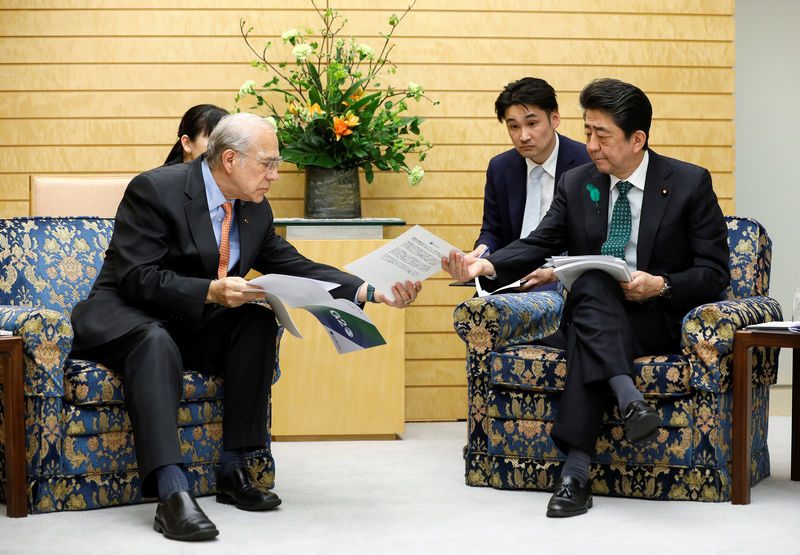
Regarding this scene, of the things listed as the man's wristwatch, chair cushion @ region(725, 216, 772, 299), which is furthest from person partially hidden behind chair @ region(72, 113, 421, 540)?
chair cushion @ region(725, 216, 772, 299)

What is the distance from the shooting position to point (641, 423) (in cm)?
273

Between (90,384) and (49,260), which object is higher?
(49,260)

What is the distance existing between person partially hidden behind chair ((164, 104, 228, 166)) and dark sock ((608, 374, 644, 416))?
1931 mm

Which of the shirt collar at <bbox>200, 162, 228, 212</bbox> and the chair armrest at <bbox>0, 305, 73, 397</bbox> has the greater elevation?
the shirt collar at <bbox>200, 162, 228, 212</bbox>

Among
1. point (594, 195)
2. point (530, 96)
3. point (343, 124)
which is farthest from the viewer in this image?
point (343, 124)

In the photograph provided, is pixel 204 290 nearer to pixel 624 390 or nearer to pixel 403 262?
pixel 403 262

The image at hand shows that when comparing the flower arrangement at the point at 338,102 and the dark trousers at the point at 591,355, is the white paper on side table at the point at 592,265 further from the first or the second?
the flower arrangement at the point at 338,102

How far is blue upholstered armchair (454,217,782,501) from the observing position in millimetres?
2953

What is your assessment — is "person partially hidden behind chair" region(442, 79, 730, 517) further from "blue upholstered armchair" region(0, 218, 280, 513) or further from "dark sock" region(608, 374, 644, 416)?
"blue upholstered armchair" region(0, 218, 280, 513)

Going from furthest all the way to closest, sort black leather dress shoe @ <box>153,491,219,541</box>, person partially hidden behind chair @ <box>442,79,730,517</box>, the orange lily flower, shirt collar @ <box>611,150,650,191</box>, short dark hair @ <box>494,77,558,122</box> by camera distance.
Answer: the orange lily flower < short dark hair @ <box>494,77,558,122</box> < shirt collar @ <box>611,150,650,191</box> < person partially hidden behind chair @ <box>442,79,730,517</box> < black leather dress shoe @ <box>153,491,219,541</box>

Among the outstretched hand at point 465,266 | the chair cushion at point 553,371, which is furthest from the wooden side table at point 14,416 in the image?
the chair cushion at point 553,371

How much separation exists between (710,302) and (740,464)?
0.52 meters

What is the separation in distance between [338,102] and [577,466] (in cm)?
201

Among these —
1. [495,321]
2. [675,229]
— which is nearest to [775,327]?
[675,229]
